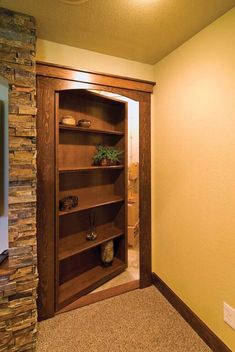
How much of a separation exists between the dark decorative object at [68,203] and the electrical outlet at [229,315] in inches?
57.6

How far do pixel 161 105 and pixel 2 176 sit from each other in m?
1.58

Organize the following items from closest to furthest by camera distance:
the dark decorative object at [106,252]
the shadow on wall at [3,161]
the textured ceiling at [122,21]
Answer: the textured ceiling at [122,21] → the shadow on wall at [3,161] → the dark decorative object at [106,252]

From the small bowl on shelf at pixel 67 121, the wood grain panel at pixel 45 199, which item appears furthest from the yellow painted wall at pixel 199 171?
the wood grain panel at pixel 45 199

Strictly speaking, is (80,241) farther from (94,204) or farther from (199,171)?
(199,171)

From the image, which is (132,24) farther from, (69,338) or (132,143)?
(69,338)

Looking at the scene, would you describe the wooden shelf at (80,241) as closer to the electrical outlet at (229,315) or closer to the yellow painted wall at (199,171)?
the yellow painted wall at (199,171)

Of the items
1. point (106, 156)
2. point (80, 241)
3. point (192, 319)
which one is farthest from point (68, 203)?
point (192, 319)

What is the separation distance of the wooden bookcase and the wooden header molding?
0.15 meters

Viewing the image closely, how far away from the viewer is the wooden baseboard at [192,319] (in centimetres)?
147

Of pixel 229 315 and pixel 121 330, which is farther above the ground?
pixel 229 315

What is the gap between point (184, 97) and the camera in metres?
1.77

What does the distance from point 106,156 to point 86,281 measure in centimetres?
132

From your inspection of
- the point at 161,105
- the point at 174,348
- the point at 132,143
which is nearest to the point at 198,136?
the point at 161,105

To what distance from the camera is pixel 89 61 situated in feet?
6.13
